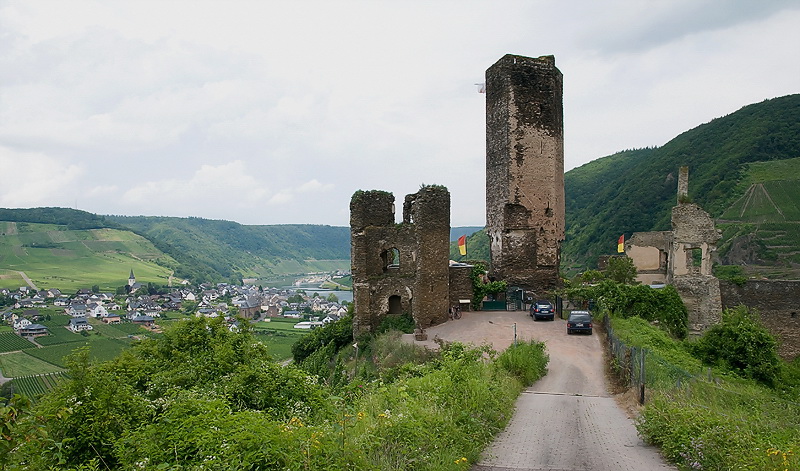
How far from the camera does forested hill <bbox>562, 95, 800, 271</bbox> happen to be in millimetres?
49966

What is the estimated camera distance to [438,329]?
21.7 metres

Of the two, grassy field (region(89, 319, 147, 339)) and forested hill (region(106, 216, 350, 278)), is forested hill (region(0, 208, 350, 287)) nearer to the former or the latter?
forested hill (region(106, 216, 350, 278))

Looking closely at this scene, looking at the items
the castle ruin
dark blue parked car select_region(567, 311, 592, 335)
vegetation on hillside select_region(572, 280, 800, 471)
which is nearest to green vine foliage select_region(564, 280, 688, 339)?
vegetation on hillside select_region(572, 280, 800, 471)

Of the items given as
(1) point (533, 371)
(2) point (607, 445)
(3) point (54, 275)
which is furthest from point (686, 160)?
(3) point (54, 275)

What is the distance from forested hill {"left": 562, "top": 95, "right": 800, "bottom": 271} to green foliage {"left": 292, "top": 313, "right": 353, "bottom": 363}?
33497 millimetres

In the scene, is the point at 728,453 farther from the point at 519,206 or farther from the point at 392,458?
the point at 519,206

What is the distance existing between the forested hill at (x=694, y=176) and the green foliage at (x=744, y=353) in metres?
33.7

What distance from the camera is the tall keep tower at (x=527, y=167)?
80.9ft

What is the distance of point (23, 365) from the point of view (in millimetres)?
36844

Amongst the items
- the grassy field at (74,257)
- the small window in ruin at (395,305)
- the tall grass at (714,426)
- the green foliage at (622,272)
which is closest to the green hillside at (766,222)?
the green foliage at (622,272)

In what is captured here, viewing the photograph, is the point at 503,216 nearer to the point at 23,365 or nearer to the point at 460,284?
the point at 460,284

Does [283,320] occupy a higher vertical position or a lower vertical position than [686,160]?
lower

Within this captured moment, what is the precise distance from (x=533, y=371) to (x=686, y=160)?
53617 mm

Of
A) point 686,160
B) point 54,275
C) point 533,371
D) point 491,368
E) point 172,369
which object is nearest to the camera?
point 172,369
